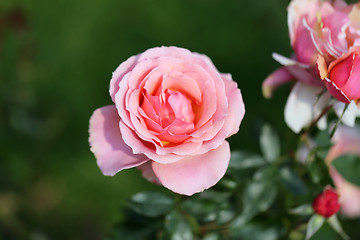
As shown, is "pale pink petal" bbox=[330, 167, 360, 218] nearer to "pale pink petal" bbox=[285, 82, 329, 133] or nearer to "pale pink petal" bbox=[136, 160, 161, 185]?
"pale pink petal" bbox=[285, 82, 329, 133]

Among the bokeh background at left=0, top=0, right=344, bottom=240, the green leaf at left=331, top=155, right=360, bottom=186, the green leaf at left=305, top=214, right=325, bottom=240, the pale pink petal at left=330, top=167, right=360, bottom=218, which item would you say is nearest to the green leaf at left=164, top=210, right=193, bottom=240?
the green leaf at left=305, top=214, right=325, bottom=240

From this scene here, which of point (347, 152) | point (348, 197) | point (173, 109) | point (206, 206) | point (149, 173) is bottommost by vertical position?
point (348, 197)

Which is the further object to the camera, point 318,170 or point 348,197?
point 348,197

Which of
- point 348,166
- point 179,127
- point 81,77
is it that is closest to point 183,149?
point 179,127

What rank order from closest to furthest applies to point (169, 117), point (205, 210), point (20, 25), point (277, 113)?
point (169, 117) < point (205, 210) < point (20, 25) < point (277, 113)

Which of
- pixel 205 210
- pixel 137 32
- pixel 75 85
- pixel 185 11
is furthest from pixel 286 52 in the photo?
pixel 205 210

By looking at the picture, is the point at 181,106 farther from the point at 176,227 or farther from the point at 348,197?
the point at 348,197

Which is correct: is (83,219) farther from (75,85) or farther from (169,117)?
(169,117)
